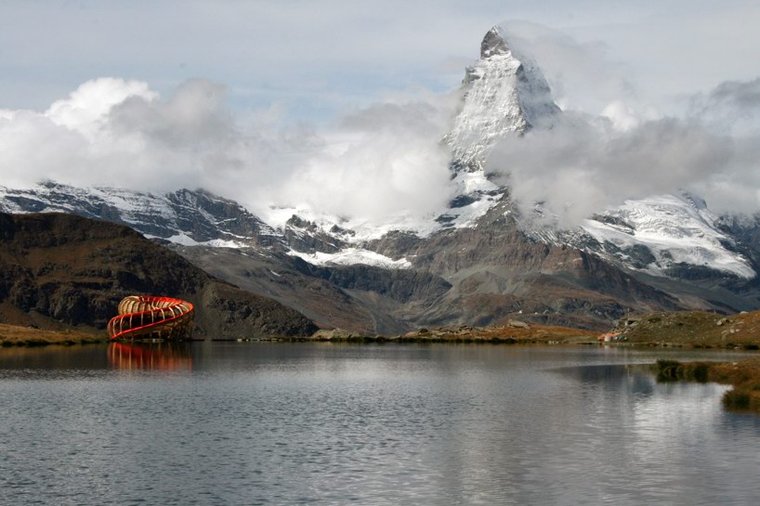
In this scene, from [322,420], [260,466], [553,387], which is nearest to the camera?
[260,466]

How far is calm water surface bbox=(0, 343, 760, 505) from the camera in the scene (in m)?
70.0

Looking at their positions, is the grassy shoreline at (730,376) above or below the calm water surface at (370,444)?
above

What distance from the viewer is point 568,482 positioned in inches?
2874

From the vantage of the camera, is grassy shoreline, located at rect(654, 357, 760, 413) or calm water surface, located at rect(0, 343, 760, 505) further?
grassy shoreline, located at rect(654, 357, 760, 413)

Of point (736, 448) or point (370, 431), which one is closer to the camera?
point (736, 448)

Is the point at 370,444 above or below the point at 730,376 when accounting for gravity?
below

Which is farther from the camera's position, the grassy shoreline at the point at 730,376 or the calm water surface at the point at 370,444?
the grassy shoreline at the point at 730,376

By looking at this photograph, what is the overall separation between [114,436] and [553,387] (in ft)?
236

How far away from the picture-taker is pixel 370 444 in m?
89.4

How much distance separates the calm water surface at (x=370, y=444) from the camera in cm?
7000

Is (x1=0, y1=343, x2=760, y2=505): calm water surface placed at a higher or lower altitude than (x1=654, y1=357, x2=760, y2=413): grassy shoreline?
lower

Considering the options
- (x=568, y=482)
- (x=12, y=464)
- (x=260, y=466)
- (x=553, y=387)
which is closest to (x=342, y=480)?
(x=260, y=466)

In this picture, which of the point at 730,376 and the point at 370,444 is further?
the point at 730,376

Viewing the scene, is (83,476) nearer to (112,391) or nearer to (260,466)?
(260,466)
